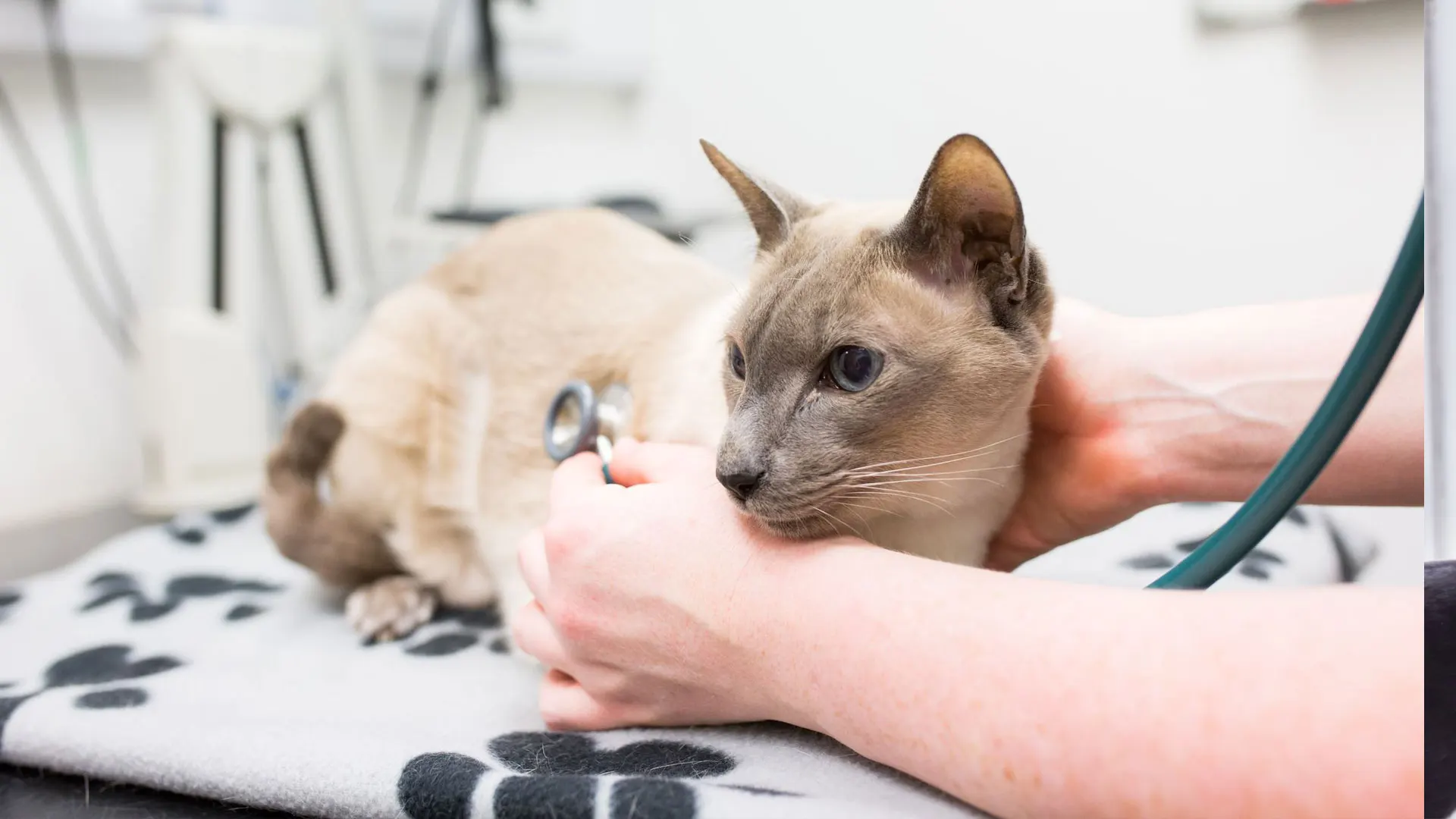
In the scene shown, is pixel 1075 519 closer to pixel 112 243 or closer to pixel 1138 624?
pixel 1138 624

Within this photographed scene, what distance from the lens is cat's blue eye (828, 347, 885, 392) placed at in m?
0.71

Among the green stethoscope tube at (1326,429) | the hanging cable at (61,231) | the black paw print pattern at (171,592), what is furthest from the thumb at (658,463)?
the hanging cable at (61,231)

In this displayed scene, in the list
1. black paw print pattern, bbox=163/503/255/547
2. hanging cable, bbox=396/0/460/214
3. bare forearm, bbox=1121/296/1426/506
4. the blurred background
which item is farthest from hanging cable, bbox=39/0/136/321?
bare forearm, bbox=1121/296/1426/506

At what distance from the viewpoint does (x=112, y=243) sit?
5.90 ft

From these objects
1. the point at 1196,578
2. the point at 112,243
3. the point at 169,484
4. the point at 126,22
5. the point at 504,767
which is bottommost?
the point at 169,484

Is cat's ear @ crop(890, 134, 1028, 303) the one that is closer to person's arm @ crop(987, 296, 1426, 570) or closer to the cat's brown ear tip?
the cat's brown ear tip

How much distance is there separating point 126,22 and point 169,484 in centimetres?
82

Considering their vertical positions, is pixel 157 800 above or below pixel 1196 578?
below

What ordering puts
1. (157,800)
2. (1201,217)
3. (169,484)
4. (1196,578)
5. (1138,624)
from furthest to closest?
(169,484) < (1201,217) < (157,800) < (1196,578) < (1138,624)

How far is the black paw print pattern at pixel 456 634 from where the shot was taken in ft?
3.75

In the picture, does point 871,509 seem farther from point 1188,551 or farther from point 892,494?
point 1188,551

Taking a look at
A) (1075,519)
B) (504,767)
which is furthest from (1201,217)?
(504,767)

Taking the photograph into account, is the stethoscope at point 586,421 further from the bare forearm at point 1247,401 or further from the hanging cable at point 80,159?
the hanging cable at point 80,159

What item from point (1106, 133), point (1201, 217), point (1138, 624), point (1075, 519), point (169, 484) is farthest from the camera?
point (169, 484)
